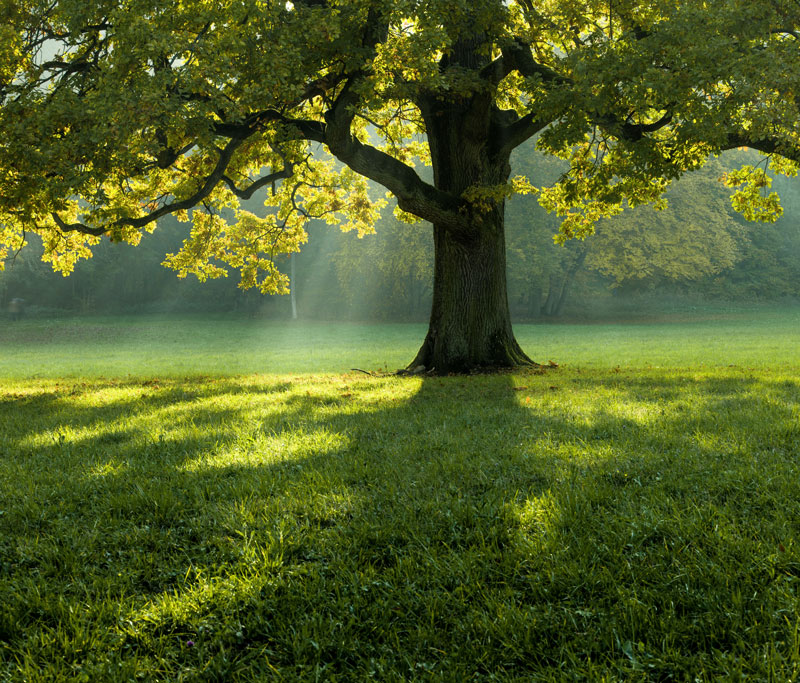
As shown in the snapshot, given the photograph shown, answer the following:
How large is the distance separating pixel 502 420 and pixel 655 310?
48.9m

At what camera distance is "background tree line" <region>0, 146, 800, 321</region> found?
41500 millimetres

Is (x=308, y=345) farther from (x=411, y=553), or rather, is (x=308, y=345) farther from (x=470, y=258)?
(x=411, y=553)

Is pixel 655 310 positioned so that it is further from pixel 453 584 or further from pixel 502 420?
pixel 453 584

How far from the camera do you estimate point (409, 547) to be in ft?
11.4

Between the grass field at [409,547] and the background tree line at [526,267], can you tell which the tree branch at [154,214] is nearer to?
the grass field at [409,547]

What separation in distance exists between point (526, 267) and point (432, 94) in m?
30.6

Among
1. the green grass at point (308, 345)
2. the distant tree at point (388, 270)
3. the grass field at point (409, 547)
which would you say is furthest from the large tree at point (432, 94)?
the distant tree at point (388, 270)

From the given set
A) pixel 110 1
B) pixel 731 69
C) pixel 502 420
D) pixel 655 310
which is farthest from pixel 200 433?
pixel 655 310

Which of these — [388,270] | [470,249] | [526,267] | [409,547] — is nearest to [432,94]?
[470,249]

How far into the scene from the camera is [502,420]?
23.3 ft

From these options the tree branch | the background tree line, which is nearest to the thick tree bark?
the tree branch

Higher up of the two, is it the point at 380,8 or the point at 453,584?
the point at 380,8

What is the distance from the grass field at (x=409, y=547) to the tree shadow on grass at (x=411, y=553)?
2cm

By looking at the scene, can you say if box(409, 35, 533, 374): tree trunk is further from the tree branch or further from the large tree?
the tree branch
